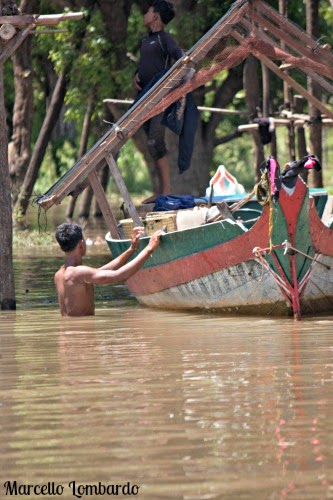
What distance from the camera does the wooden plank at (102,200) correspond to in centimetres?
1202

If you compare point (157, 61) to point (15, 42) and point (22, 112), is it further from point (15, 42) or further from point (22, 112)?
point (22, 112)

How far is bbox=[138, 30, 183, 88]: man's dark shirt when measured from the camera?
14359 millimetres

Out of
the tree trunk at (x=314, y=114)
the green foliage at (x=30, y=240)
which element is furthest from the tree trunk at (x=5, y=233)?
the green foliage at (x=30, y=240)

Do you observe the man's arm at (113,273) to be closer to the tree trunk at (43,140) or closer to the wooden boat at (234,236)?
the wooden boat at (234,236)

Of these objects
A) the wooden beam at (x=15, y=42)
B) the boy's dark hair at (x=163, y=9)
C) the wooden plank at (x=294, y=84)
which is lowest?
the wooden plank at (x=294, y=84)

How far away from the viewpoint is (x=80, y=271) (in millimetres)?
10531

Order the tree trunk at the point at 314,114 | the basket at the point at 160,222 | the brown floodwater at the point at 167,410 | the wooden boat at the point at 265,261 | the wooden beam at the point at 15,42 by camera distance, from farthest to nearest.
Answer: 1. the tree trunk at the point at 314,114
2. the basket at the point at 160,222
3. the wooden beam at the point at 15,42
4. the wooden boat at the point at 265,261
5. the brown floodwater at the point at 167,410

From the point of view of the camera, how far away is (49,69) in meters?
30.2

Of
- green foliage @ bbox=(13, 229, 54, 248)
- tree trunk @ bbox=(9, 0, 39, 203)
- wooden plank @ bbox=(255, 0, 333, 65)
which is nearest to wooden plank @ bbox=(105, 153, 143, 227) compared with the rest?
wooden plank @ bbox=(255, 0, 333, 65)

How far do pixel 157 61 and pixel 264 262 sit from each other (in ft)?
12.9

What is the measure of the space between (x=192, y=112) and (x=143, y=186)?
25051 millimetres

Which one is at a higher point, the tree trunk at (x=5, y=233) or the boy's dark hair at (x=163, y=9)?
the boy's dark hair at (x=163, y=9)

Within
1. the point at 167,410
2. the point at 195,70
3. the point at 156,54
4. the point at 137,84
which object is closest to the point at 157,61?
the point at 156,54

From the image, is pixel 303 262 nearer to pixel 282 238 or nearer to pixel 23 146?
pixel 282 238
